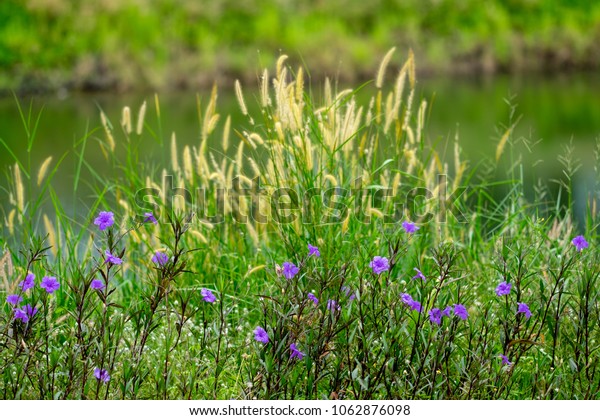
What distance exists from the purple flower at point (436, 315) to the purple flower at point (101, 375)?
3.23 ft

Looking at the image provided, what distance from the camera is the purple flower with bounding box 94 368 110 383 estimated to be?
2466 mm

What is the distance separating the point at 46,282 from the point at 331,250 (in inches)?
47.3

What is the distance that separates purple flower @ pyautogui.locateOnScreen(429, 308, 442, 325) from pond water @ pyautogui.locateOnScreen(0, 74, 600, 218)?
185 inches

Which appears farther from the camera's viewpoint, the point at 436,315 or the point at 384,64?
the point at 384,64

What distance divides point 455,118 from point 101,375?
32.5 ft

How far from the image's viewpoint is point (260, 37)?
49.8ft

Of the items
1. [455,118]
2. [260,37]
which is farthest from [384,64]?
[260,37]

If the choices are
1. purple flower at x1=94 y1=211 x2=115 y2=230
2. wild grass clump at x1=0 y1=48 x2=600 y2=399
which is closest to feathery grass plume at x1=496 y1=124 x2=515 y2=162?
wild grass clump at x1=0 y1=48 x2=600 y2=399

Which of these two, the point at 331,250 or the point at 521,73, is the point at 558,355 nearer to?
the point at 331,250

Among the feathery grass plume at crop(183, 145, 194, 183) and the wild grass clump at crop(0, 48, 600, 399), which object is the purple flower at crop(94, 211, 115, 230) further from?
the feathery grass plume at crop(183, 145, 194, 183)

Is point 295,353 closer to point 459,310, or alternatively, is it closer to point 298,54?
point 459,310

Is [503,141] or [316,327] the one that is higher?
[503,141]

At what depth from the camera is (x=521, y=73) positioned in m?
16.1
